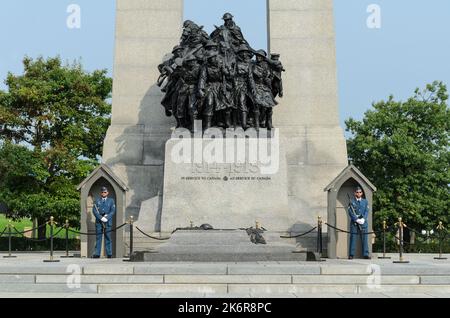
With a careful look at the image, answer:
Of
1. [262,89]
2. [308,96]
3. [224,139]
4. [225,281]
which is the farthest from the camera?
[308,96]

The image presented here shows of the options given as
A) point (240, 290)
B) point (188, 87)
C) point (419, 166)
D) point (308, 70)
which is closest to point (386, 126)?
point (419, 166)

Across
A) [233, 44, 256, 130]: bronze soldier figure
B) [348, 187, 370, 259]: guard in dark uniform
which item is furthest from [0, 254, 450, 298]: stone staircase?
[233, 44, 256, 130]: bronze soldier figure

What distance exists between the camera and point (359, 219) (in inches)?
735

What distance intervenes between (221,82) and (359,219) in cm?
588

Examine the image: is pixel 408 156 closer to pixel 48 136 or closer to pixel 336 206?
pixel 336 206

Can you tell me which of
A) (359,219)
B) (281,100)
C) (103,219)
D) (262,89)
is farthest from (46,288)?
(281,100)

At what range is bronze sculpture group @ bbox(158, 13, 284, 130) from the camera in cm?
2125

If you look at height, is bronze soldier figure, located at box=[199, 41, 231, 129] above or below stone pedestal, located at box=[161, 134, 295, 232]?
above

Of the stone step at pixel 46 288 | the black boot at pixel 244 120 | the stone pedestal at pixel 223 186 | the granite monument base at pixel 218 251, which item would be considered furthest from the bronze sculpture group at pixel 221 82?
the stone step at pixel 46 288

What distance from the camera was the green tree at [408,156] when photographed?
33.2 m

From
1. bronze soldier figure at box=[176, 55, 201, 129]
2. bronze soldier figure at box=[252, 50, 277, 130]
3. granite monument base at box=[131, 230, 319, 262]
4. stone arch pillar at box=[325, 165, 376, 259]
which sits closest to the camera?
granite monument base at box=[131, 230, 319, 262]

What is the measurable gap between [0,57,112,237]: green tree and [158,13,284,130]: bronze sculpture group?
1211 centimetres

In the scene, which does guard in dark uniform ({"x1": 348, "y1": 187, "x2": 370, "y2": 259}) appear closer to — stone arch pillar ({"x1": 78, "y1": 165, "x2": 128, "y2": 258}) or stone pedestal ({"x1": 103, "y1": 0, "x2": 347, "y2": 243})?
stone pedestal ({"x1": 103, "y1": 0, "x2": 347, "y2": 243})
